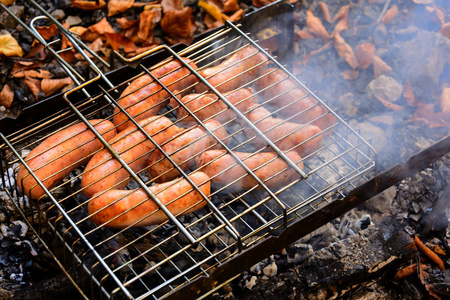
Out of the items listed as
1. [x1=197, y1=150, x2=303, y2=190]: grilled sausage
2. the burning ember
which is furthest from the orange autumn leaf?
[x1=197, y1=150, x2=303, y2=190]: grilled sausage

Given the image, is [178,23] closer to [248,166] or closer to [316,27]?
[316,27]

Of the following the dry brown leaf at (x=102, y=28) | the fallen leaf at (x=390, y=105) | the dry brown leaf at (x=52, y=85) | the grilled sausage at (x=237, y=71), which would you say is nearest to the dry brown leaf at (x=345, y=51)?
the fallen leaf at (x=390, y=105)

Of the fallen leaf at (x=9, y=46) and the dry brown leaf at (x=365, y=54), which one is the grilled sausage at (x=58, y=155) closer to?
the fallen leaf at (x=9, y=46)

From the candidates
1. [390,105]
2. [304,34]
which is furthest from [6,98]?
[390,105]

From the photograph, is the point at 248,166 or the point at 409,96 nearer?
the point at 248,166

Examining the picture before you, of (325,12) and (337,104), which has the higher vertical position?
(325,12)

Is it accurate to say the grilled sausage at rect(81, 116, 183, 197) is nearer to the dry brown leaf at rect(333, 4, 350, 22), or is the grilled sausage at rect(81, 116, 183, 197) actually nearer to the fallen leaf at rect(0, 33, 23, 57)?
the fallen leaf at rect(0, 33, 23, 57)
